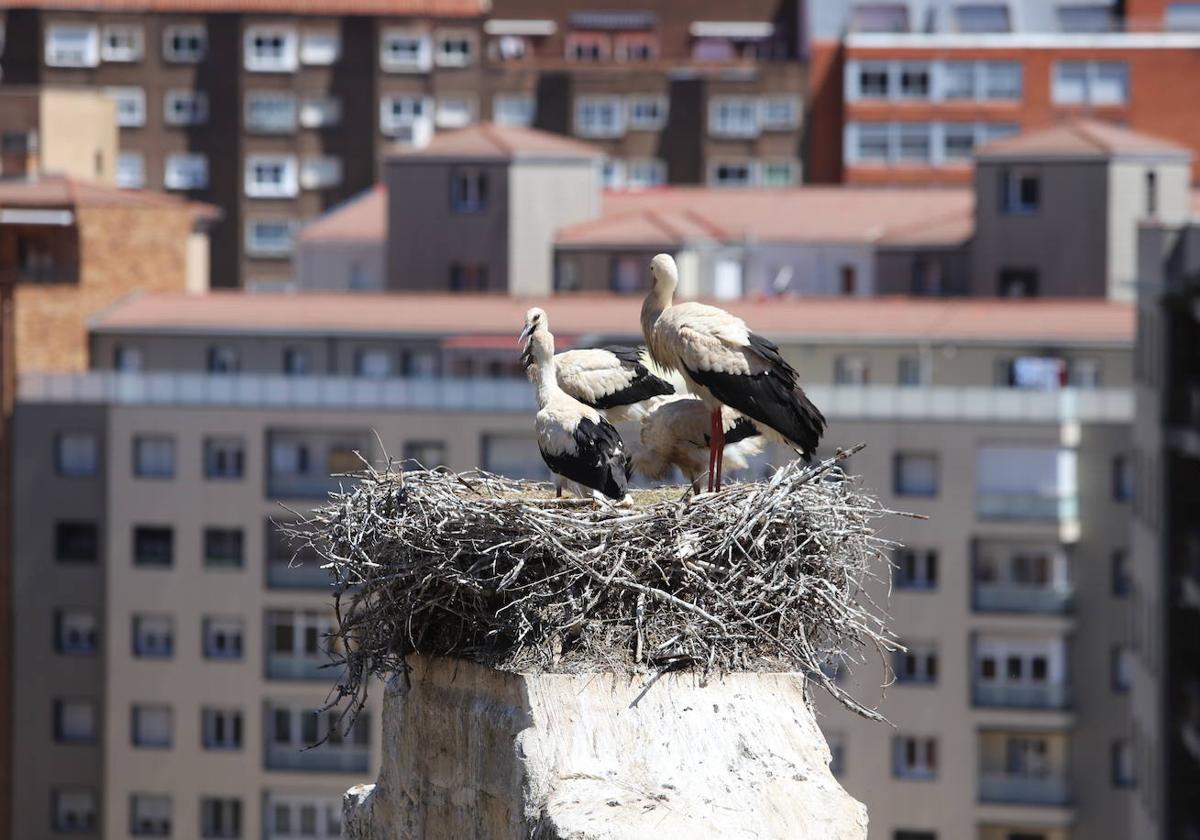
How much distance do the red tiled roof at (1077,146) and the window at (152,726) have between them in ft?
84.9

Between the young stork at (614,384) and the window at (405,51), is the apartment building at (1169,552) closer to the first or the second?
the young stork at (614,384)

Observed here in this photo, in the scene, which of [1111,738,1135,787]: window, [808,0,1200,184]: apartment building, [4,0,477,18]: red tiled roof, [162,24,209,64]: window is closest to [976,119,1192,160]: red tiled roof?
[1111,738,1135,787]: window

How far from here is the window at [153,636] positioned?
66.0 m

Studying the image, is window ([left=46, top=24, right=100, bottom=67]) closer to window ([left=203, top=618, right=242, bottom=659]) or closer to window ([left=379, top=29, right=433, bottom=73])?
window ([left=379, top=29, right=433, bottom=73])

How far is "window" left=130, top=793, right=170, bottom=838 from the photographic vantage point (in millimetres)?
65625

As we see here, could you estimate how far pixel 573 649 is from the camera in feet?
43.8

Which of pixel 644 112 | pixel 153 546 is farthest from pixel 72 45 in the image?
pixel 153 546

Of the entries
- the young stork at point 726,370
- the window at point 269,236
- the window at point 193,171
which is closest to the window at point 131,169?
the window at point 193,171

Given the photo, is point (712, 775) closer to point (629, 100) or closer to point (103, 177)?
point (103, 177)

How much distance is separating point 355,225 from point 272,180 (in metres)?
24.1

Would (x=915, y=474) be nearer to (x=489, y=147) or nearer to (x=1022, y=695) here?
(x=1022, y=695)

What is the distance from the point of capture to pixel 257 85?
113 meters

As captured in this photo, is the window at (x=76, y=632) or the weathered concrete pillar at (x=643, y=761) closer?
the weathered concrete pillar at (x=643, y=761)

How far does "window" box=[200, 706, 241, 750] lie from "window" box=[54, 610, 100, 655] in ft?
10.1
